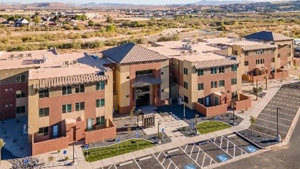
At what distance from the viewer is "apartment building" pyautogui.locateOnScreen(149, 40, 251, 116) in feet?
175

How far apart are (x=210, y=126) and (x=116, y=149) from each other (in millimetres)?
15820

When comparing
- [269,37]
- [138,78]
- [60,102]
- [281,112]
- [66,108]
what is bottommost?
[281,112]

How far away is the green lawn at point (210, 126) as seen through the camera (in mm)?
45250

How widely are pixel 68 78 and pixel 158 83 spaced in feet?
57.2

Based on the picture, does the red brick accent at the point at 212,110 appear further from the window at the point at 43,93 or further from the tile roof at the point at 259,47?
the window at the point at 43,93

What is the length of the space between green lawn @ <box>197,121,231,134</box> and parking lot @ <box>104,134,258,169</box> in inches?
110

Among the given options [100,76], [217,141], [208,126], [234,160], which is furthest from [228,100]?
[100,76]

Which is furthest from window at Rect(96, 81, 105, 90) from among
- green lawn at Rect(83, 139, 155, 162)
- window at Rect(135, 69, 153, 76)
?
window at Rect(135, 69, 153, 76)

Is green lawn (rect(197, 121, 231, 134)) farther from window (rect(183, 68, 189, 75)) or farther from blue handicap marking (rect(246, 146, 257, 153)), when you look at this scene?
window (rect(183, 68, 189, 75))

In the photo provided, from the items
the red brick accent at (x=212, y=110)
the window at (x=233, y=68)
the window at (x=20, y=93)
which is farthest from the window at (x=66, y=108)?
the window at (x=233, y=68)

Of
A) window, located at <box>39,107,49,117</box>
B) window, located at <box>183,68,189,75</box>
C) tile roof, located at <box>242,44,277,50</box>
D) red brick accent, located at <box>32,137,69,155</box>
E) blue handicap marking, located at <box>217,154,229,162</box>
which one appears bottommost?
blue handicap marking, located at <box>217,154,229,162</box>

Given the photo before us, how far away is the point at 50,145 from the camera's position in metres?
39.2

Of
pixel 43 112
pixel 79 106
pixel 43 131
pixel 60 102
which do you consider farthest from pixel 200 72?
pixel 43 131

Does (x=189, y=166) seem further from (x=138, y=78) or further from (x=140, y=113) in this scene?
(x=138, y=78)
